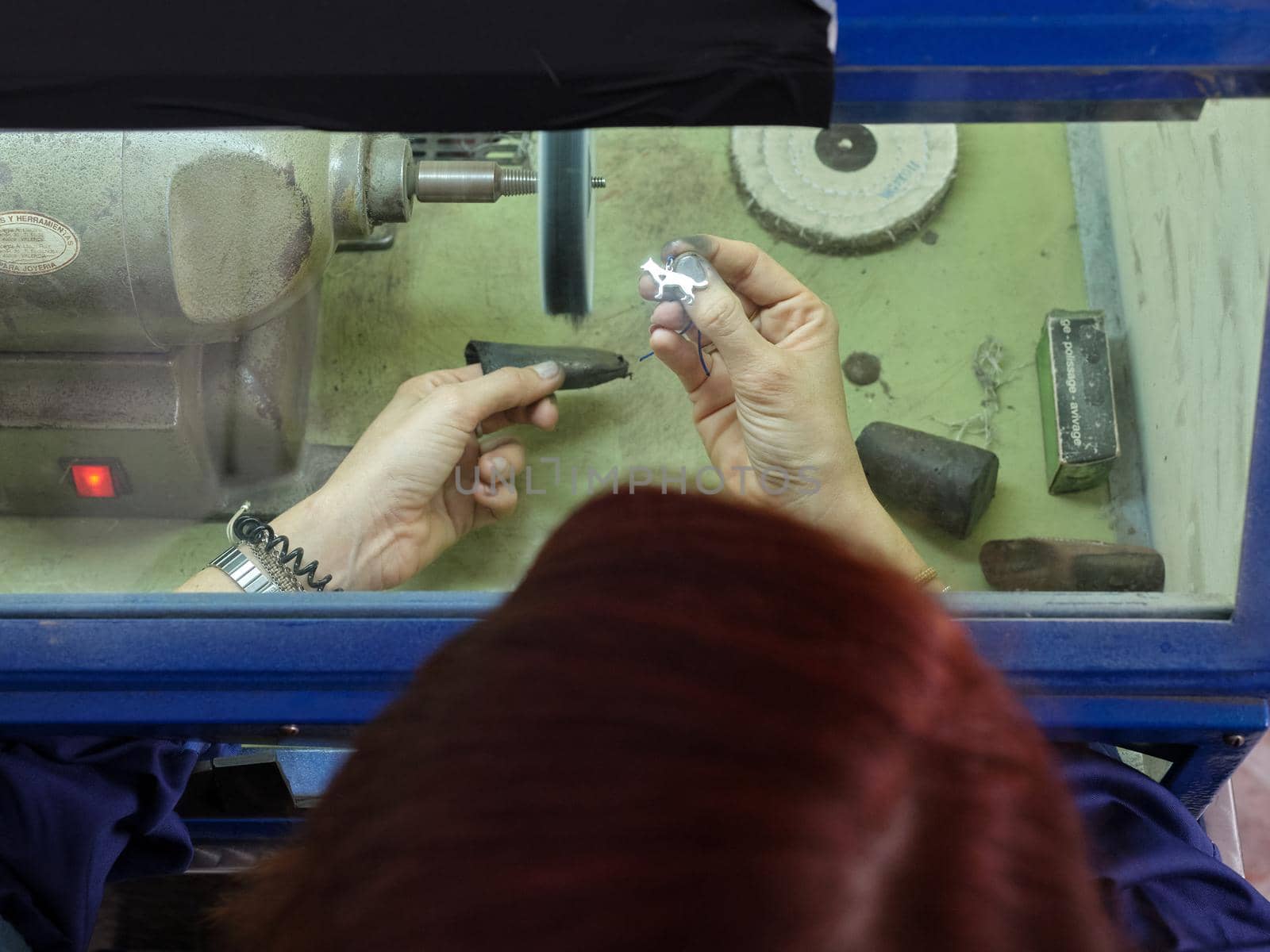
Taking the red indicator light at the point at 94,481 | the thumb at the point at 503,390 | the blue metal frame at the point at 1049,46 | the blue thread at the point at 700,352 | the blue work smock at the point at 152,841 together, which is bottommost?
the blue work smock at the point at 152,841

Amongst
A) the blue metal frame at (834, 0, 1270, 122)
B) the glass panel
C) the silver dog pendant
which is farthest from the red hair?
the silver dog pendant

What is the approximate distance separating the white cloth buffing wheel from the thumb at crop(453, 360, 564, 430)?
14.3 inches

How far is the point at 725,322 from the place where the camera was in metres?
1.17

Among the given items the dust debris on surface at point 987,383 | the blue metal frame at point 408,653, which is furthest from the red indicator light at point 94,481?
the dust debris on surface at point 987,383

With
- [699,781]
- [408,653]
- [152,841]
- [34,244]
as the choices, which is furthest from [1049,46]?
[152,841]

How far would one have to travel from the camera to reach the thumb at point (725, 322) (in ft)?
3.84

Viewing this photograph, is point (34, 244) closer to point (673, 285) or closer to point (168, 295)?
point (168, 295)

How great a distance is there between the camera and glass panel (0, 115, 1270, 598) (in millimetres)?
1089

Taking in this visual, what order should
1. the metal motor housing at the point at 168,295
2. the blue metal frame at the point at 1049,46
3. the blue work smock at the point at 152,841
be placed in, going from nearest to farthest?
the blue metal frame at the point at 1049,46 → the blue work smock at the point at 152,841 → the metal motor housing at the point at 168,295

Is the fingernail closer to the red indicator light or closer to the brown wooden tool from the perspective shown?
the brown wooden tool

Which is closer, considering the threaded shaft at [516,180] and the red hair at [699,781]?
the red hair at [699,781]

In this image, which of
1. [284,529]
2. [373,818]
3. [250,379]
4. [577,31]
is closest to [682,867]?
[373,818]

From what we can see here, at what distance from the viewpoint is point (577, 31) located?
0.75 meters

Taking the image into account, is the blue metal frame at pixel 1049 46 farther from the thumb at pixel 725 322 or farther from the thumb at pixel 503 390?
the thumb at pixel 503 390
